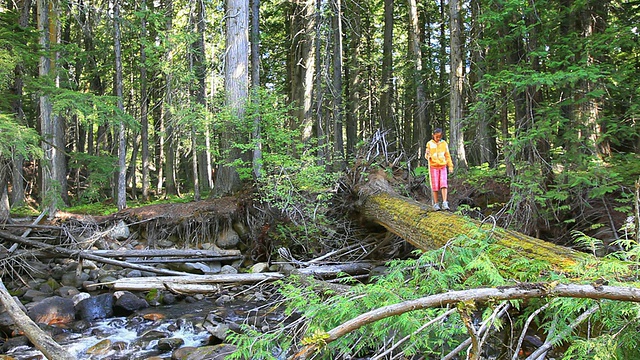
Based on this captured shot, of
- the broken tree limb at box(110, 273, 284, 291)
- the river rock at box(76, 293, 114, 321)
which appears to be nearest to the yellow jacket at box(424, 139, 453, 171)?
the broken tree limb at box(110, 273, 284, 291)

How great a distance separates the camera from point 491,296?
2.37 metres

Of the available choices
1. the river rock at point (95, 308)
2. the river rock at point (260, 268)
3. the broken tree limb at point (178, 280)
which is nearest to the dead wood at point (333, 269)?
the broken tree limb at point (178, 280)

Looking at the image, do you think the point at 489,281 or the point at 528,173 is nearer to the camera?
the point at 489,281

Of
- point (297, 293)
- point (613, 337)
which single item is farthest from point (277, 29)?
point (613, 337)

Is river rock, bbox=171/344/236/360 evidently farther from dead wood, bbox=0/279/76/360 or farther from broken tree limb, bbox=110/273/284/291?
broken tree limb, bbox=110/273/284/291

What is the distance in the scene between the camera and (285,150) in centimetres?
1172


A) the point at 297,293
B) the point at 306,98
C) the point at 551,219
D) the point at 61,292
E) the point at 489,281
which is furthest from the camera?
the point at 306,98

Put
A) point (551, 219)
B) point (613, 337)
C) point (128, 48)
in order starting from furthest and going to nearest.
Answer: point (128, 48)
point (551, 219)
point (613, 337)

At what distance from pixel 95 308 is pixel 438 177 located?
769 centimetres

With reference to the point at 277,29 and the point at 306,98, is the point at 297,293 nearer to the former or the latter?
the point at 306,98

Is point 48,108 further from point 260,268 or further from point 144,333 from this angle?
point 144,333

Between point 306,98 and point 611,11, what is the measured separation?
30.9 feet

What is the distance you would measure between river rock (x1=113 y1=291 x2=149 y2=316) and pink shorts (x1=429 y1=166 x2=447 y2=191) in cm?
694

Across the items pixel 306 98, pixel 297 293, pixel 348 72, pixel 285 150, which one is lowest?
pixel 297 293
